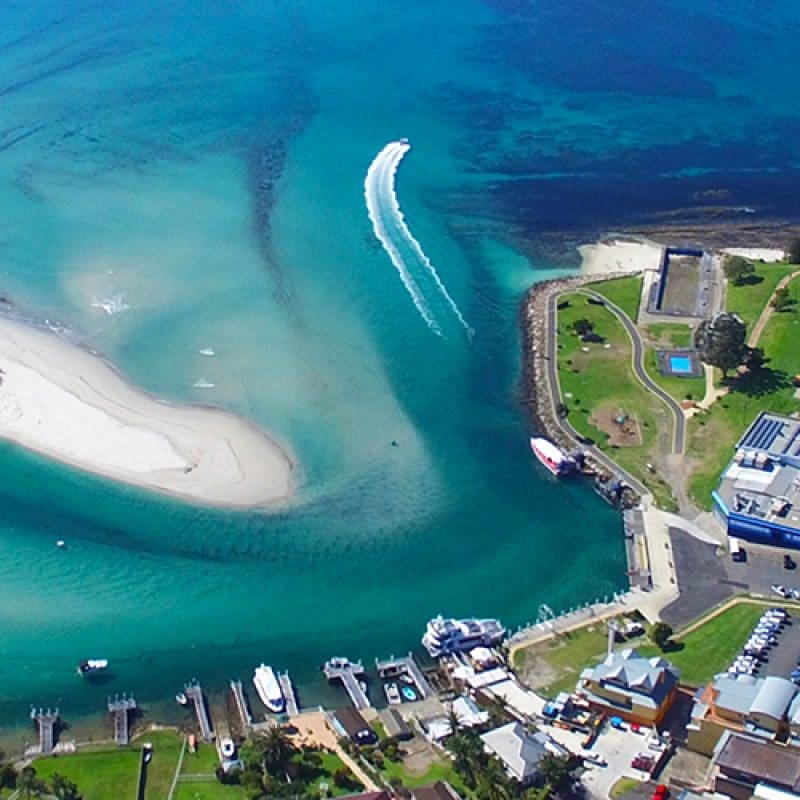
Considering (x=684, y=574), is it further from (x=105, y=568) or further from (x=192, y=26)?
(x=192, y=26)

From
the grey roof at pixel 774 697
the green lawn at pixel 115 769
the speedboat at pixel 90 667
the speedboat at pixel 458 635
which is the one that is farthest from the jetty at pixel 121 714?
the grey roof at pixel 774 697

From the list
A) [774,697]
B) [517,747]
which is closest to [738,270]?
[774,697]

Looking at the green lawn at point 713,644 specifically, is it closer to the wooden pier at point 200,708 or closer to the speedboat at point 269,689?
the speedboat at point 269,689

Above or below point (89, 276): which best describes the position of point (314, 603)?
below

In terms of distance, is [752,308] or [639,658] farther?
[752,308]

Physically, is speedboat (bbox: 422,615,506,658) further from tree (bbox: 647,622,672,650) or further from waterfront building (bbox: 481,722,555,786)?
tree (bbox: 647,622,672,650)

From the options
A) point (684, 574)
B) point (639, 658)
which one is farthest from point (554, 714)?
point (684, 574)

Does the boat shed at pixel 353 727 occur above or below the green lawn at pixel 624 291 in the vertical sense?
below
